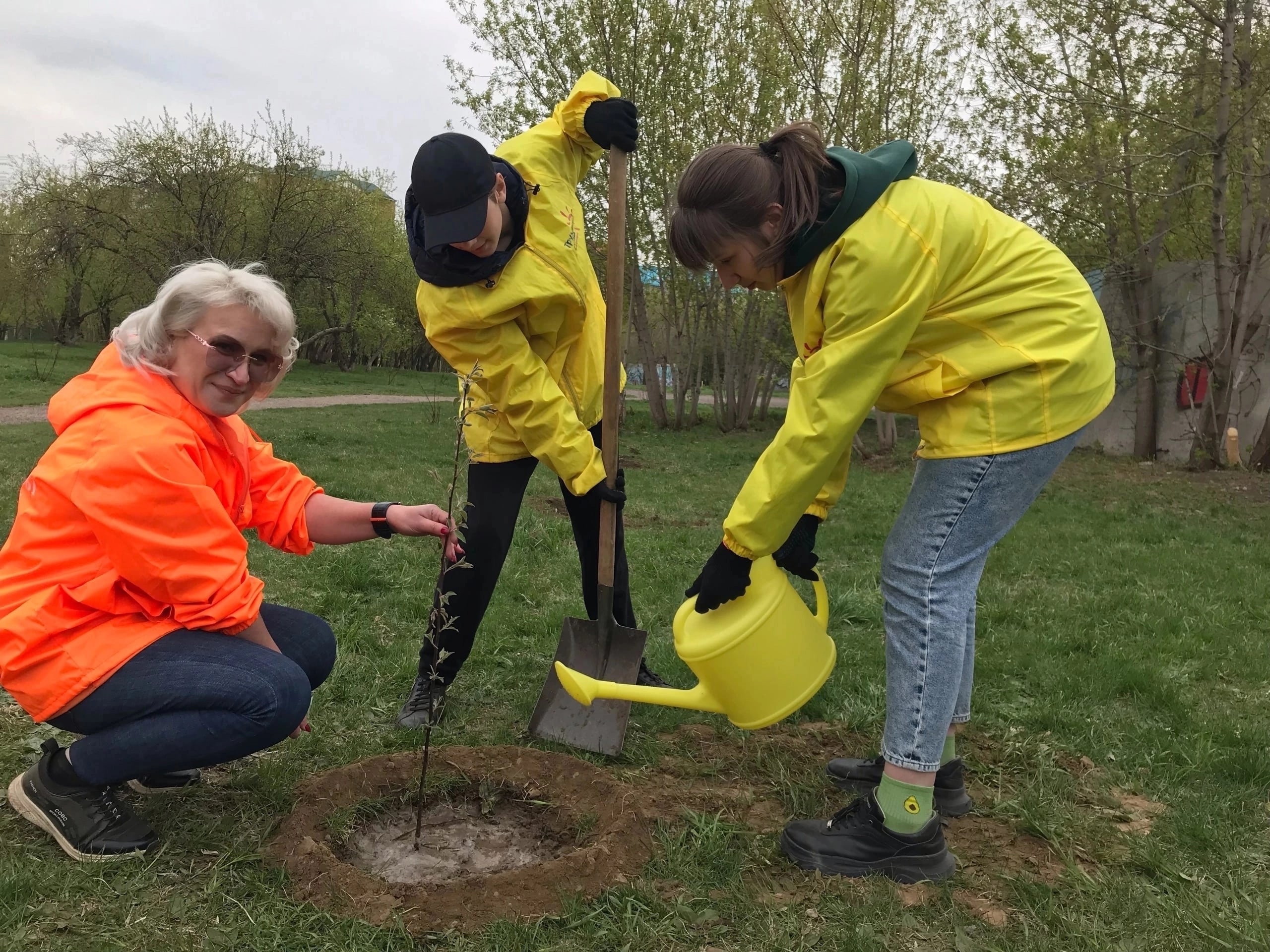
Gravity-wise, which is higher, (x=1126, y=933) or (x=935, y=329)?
(x=935, y=329)

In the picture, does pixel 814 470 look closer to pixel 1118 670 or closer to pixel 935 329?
pixel 935 329

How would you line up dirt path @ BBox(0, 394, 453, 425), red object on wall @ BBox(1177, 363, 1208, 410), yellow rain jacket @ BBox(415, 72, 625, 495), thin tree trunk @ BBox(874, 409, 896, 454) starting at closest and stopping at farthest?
yellow rain jacket @ BBox(415, 72, 625, 495), red object on wall @ BBox(1177, 363, 1208, 410), dirt path @ BBox(0, 394, 453, 425), thin tree trunk @ BBox(874, 409, 896, 454)

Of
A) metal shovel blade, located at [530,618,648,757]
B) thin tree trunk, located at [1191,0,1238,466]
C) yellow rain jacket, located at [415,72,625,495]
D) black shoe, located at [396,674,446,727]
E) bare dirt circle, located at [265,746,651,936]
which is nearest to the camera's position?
bare dirt circle, located at [265,746,651,936]

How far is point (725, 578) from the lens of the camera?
2.29 metres

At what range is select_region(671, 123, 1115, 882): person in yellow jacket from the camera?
6.98 ft

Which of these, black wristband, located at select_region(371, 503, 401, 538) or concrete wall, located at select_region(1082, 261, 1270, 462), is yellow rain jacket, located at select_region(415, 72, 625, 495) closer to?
black wristband, located at select_region(371, 503, 401, 538)

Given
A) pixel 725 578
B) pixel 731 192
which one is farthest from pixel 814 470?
pixel 731 192

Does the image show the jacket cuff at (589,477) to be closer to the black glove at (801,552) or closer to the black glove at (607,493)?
the black glove at (607,493)

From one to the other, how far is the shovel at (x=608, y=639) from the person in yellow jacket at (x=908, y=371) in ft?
2.86

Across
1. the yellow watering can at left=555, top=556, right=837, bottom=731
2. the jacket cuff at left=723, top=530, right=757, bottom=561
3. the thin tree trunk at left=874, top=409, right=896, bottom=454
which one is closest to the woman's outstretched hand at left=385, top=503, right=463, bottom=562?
the yellow watering can at left=555, top=556, right=837, bottom=731

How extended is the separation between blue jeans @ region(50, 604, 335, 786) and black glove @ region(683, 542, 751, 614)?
41.8 inches

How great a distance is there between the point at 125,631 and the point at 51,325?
4230cm

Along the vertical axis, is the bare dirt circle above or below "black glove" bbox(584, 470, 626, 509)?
below

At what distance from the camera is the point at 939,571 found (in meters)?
2.33
